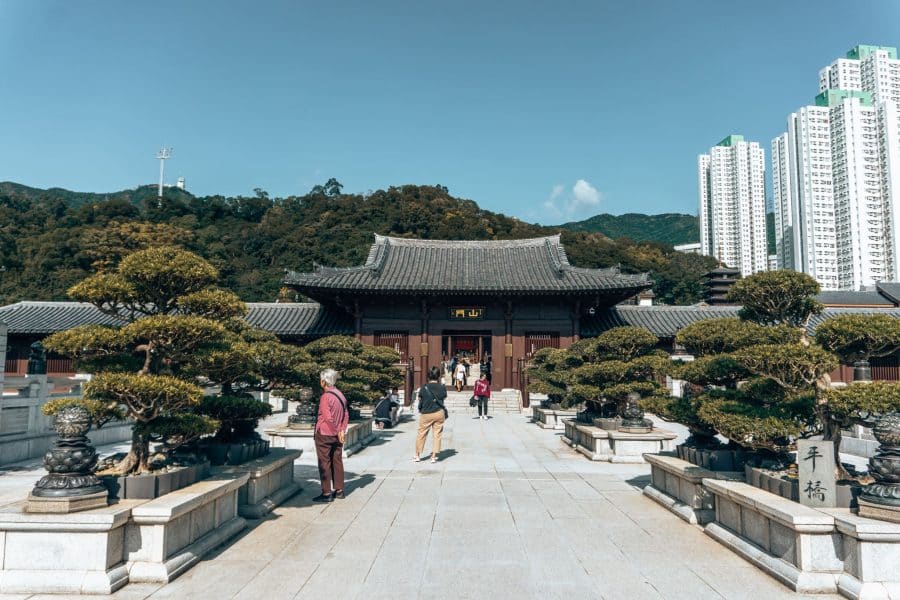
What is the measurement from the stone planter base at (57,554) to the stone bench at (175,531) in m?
0.23

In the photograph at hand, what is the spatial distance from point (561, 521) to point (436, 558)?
1930 mm

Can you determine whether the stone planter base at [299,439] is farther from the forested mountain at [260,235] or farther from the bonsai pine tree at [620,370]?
the forested mountain at [260,235]

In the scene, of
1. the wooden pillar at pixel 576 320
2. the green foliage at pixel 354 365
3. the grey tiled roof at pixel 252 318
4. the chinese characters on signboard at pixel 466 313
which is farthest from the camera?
the chinese characters on signboard at pixel 466 313

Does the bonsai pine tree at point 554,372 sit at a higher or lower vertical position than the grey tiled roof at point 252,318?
lower

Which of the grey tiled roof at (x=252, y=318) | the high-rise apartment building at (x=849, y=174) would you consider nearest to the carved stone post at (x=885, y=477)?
the grey tiled roof at (x=252, y=318)

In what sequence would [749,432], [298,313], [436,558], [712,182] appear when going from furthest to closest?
1. [712,182]
2. [298,313]
3. [749,432]
4. [436,558]

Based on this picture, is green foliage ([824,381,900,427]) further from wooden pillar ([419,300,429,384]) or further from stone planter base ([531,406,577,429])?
wooden pillar ([419,300,429,384])

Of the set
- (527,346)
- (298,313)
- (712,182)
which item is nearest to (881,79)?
(712,182)

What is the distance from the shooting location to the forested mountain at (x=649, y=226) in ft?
410

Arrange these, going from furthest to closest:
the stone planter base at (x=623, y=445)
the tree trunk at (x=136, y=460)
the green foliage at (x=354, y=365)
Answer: the green foliage at (x=354, y=365) → the stone planter base at (x=623, y=445) → the tree trunk at (x=136, y=460)

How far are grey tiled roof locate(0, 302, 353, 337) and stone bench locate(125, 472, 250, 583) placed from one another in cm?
2073

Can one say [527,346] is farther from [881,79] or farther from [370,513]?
[881,79]

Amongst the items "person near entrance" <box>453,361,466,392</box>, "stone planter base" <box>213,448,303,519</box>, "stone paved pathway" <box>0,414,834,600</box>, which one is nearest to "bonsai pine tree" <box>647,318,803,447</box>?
"stone paved pathway" <box>0,414,834,600</box>

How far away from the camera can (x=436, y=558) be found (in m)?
5.07
